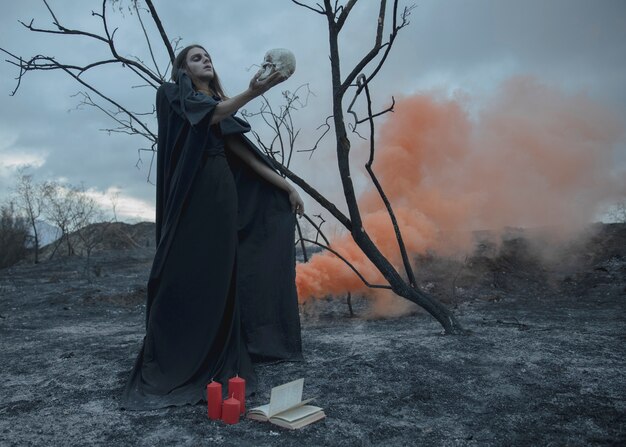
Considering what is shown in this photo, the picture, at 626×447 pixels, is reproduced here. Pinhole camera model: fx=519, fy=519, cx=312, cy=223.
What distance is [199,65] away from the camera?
3688 mm

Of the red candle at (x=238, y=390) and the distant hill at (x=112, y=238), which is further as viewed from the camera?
the distant hill at (x=112, y=238)

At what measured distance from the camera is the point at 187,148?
3.57 metres

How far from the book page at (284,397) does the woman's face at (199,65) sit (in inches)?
87.1

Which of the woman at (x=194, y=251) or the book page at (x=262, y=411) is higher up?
the woman at (x=194, y=251)

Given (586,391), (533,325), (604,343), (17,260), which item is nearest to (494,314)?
(533,325)

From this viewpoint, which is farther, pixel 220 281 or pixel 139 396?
pixel 220 281

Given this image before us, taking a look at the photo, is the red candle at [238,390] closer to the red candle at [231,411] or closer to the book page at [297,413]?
the red candle at [231,411]

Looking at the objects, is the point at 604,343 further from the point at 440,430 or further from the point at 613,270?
the point at 613,270

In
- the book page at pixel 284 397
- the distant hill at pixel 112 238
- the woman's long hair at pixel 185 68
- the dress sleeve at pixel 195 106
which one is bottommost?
the book page at pixel 284 397

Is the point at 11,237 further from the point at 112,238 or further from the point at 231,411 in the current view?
the point at 231,411

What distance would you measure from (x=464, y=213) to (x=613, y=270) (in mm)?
2546

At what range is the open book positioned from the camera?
277 centimetres

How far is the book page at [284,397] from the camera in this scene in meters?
2.81

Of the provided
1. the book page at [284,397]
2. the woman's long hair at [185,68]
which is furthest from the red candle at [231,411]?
the woman's long hair at [185,68]
